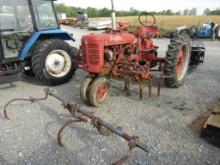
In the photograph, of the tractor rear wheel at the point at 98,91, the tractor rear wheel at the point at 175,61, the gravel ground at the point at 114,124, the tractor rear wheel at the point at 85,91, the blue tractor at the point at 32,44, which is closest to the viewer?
the gravel ground at the point at 114,124

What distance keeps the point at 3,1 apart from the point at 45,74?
5.48 feet

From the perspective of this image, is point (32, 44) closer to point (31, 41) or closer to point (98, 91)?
point (31, 41)

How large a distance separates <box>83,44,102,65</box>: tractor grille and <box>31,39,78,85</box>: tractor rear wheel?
1270 millimetres

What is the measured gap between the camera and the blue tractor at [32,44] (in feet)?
18.9

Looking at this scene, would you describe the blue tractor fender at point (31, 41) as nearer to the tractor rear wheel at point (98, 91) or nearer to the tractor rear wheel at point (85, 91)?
the tractor rear wheel at point (85, 91)

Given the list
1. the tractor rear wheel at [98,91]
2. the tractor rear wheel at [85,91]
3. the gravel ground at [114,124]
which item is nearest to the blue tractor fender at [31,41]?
the gravel ground at [114,124]

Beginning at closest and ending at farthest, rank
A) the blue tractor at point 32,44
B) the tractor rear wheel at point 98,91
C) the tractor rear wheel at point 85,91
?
the tractor rear wheel at point 98,91, the tractor rear wheel at point 85,91, the blue tractor at point 32,44

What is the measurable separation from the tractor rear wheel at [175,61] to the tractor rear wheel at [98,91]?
1260 millimetres

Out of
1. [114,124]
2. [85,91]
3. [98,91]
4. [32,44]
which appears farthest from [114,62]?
[32,44]

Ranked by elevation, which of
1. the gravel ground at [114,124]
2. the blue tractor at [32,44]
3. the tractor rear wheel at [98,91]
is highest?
the blue tractor at [32,44]

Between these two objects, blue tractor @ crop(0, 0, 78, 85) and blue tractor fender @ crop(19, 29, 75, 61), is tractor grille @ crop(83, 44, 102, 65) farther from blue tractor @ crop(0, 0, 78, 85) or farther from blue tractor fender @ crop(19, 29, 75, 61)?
blue tractor fender @ crop(19, 29, 75, 61)

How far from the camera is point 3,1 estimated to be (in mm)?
5672

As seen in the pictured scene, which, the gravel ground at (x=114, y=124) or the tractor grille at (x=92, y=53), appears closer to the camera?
the gravel ground at (x=114, y=124)

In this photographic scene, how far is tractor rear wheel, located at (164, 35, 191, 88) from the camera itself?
17.4 feet
